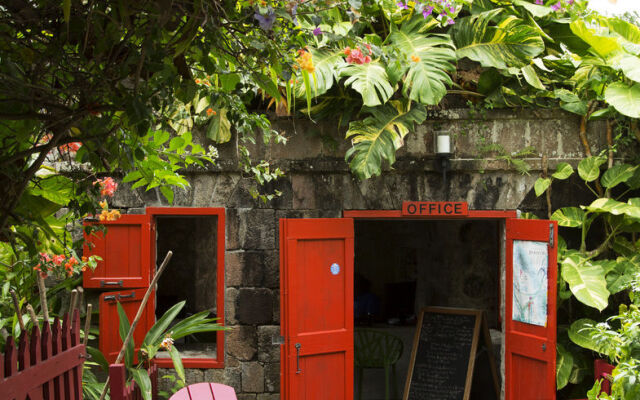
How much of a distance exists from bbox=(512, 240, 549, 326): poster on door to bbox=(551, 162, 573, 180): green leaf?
24.6 inches

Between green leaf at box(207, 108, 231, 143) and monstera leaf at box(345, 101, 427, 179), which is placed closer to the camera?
monstera leaf at box(345, 101, 427, 179)

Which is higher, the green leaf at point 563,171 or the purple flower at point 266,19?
the purple flower at point 266,19

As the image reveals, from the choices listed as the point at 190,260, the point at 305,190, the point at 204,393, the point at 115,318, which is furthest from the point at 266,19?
the point at 190,260

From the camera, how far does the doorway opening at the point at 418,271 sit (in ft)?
29.4

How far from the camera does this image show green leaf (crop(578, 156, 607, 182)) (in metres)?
5.44

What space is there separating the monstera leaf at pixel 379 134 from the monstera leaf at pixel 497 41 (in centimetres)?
69

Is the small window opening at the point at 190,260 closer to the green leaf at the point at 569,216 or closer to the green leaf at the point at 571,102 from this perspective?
the green leaf at the point at 569,216

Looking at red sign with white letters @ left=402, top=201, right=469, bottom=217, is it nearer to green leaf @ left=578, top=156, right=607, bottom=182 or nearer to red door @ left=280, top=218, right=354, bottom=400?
red door @ left=280, top=218, right=354, bottom=400

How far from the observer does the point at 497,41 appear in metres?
5.53

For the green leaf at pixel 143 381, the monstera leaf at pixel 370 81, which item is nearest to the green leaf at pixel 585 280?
the monstera leaf at pixel 370 81

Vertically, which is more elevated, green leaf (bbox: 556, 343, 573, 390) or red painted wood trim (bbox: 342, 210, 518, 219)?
red painted wood trim (bbox: 342, 210, 518, 219)

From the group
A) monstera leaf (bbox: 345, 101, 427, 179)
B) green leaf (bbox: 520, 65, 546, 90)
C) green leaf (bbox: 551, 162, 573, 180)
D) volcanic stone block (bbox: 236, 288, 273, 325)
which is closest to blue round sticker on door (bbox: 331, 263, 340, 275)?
volcanic stone block (bbox: 236, 288, 273, 325)

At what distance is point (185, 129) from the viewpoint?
561cm

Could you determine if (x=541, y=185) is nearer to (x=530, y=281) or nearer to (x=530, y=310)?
(x=530, y=281)
